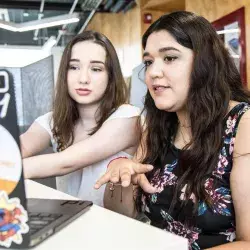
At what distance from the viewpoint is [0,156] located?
1.78 ft

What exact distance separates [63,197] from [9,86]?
50cm

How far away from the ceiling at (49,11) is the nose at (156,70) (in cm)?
701

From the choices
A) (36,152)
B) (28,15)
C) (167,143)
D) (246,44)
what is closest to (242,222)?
(167,143)

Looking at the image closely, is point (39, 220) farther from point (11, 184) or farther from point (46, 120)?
point (46, 120)

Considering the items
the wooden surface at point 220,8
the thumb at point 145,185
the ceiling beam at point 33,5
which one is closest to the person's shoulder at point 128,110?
the thumb at point 145,185

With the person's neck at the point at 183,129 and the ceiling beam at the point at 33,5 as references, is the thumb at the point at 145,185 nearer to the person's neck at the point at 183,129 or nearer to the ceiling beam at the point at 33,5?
the person's neck at the point at 183,129

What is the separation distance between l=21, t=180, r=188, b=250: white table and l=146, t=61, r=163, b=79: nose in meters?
0.56

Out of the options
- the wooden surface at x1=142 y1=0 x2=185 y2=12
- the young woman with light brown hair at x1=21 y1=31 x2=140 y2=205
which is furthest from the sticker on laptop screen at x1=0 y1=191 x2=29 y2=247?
the wooden surface at x1=142 y1=0 x2=185 y2=12

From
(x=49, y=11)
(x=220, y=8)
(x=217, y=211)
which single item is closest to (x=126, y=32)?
(x=49, y=11)

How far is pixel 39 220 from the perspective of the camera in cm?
66

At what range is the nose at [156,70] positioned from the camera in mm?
1188

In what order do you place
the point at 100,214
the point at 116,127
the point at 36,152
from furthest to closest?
the point at 36,152, the point at 116,127, the point at 100,214

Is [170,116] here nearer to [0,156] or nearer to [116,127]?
[116,127]

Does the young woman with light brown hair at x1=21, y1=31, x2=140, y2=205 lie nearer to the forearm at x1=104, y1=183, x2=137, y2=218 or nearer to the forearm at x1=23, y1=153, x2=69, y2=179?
the forearm at x1=23, y1=153, x2=69, y2=179
